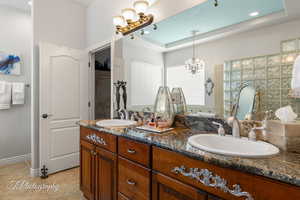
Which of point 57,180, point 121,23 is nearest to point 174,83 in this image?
point 121,23

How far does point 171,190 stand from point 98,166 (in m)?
0.87

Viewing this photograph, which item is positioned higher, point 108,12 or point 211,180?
point 108,12

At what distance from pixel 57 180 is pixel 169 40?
2.41 metres

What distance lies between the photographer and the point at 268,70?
113 centimetres

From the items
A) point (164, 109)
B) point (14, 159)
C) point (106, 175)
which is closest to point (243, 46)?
point (164, 109)

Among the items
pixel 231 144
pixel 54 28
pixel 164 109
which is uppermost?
pixel 54 28

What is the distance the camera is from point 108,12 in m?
2.53

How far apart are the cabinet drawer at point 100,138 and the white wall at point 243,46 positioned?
34.7 inches

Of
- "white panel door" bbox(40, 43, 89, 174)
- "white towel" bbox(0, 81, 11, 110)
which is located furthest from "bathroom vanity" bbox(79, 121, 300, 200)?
"white towel" bbox(0, 81, 11, 110)

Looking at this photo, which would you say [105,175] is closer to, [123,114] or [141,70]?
[123,114]

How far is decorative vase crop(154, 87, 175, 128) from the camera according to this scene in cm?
152

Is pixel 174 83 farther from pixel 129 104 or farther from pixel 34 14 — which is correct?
pixel 34 14

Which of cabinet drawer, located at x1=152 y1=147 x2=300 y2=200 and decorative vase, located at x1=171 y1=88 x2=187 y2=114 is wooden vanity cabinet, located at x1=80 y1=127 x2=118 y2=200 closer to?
cabinet drawer, located at x1=152 y1=147 x2=300 y2=200

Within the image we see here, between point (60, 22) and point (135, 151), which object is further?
point (60, 22)
